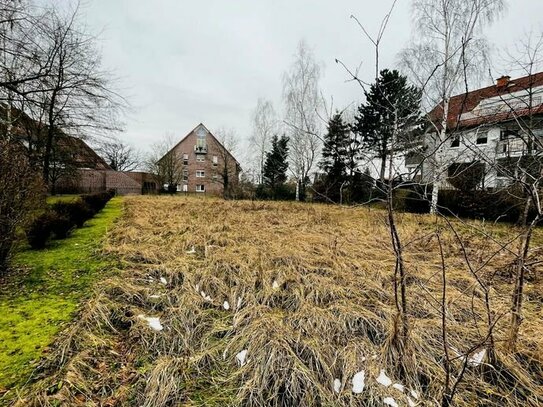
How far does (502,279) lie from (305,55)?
1925cm

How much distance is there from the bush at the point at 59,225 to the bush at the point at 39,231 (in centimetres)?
12

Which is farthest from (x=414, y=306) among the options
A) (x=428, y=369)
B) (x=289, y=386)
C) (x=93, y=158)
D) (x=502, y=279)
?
(x=93, y=158)

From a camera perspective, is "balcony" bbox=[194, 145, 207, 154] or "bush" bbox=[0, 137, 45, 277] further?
"balcony" bbox=[194, 145, 207, 154]

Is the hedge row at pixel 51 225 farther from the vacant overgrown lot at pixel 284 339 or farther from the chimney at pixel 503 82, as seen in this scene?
the chimney at pixel 503 82

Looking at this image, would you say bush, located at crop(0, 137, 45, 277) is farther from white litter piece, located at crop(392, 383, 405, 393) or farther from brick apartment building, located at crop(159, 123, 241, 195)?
brick apartment building, located at crop(159, 123, 241, 195)

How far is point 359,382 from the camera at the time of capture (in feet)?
5.86

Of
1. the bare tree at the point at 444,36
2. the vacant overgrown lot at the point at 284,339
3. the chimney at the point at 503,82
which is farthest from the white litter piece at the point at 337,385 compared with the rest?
the bare tree at the point at 444,36

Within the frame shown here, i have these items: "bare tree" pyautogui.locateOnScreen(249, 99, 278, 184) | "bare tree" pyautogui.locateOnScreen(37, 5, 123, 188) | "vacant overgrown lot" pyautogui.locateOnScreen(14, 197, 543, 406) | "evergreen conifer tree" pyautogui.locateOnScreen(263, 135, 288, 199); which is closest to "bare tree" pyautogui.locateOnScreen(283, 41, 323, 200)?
"evergreen conifer tree" pyautogui.locateOnScreen(263, 135, 288, 199)

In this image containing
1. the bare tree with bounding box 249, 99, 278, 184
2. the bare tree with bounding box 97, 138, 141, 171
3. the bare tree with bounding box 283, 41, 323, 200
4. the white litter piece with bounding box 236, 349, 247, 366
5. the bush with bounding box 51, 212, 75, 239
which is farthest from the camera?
the bare tree with bounding box 97, 138, 141, 171

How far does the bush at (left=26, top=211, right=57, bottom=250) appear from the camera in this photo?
14.7 ft

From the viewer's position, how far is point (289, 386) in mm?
1790

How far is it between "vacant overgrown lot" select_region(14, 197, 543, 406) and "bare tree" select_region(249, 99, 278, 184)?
24063 mm

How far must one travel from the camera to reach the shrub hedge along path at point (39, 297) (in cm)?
188

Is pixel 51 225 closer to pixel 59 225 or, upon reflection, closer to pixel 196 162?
pixel 59 225
